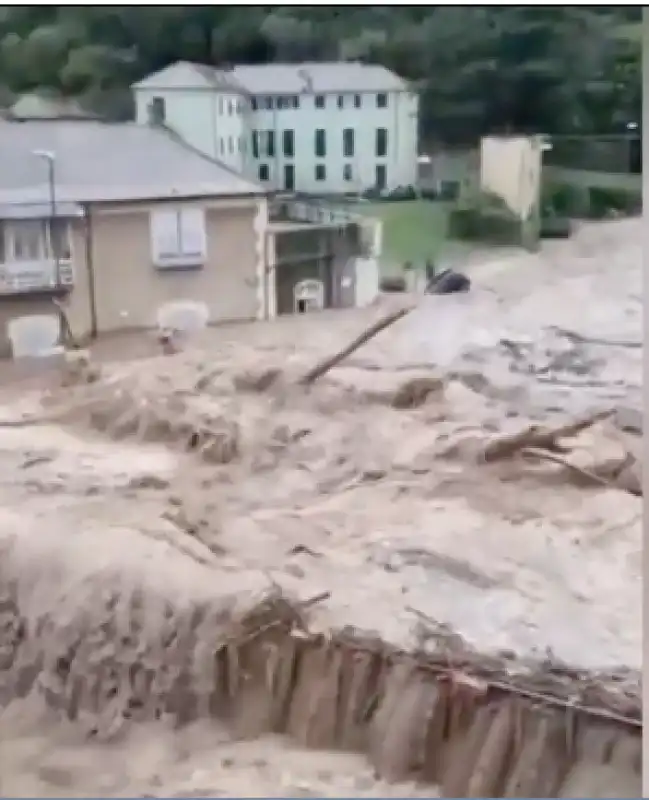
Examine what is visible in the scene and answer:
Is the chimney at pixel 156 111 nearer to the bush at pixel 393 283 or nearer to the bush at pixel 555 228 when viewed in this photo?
the bush at pixel 393 283

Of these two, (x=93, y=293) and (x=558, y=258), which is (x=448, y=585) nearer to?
(x=558, y=258)

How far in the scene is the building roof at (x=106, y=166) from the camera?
165 centimetres

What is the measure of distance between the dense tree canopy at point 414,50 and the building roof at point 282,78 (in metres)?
0.01

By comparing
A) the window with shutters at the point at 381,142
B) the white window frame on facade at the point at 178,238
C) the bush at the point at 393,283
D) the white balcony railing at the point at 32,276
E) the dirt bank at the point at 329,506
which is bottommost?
the dirt bank at the point at 329,506

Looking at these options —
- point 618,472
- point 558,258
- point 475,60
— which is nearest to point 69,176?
point 475,60

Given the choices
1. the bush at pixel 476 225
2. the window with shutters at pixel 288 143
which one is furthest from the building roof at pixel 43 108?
the bush at pixel 476 225

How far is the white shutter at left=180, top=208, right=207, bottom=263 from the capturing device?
1702mm

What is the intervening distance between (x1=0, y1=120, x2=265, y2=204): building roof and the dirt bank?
0.69 ft

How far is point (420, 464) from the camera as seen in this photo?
1.69 m

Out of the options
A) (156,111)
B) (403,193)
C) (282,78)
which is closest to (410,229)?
(403,193)

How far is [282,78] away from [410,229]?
270mm

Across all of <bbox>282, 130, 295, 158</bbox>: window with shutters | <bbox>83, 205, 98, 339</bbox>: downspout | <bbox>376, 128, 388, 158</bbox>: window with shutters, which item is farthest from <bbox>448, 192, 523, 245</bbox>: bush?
<bbox>83, 205, 98, 339</bbox>: downspout

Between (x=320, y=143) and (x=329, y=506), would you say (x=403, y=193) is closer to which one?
(x=320, y=143)

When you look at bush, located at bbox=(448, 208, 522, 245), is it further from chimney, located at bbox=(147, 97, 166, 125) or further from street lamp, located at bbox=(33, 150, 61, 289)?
street lamp, located at bbox=(33, 150, 61, 289)
